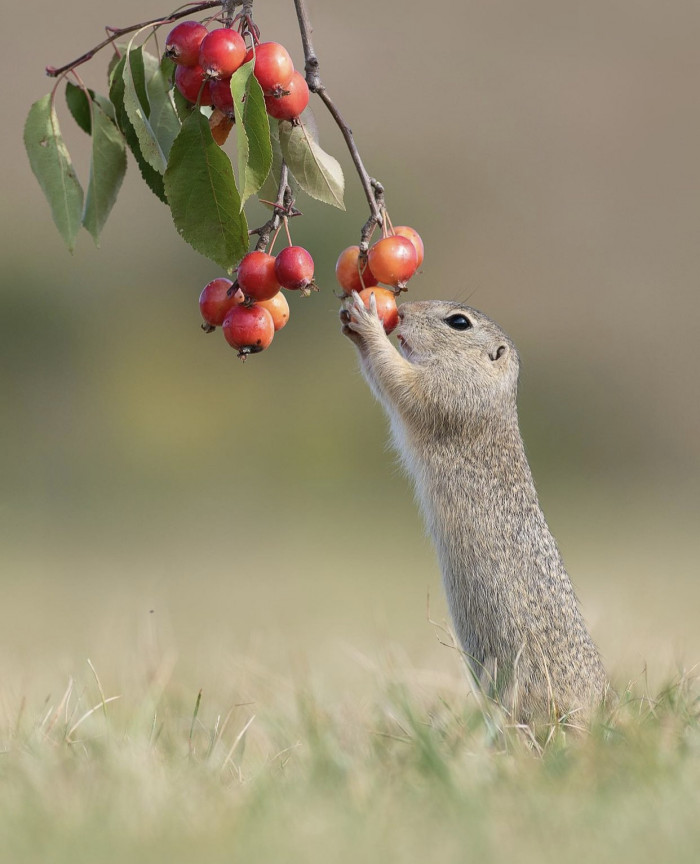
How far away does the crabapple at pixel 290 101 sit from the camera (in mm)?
3201

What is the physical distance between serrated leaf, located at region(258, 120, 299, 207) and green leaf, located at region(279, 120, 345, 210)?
25mm

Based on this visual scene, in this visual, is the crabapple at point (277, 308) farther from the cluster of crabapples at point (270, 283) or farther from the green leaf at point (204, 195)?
the green leaf at point (204, 195)

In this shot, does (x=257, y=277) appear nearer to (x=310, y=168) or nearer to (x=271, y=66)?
(x=310, y=168)

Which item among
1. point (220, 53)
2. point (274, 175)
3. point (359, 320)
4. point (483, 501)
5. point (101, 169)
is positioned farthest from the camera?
point (483, 501)

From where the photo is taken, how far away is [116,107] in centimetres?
350

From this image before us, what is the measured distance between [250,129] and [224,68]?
0.17 m

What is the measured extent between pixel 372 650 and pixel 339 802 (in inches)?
94.3

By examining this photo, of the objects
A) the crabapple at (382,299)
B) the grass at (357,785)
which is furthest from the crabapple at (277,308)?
the grass at (357,785)

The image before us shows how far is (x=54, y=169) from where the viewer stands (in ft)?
11.2

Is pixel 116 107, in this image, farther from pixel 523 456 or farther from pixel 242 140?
pixel 523 456

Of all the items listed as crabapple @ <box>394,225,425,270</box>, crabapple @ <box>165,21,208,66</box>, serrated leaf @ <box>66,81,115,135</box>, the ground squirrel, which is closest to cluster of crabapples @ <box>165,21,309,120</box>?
crabapple @ <box>165,21,208,66</box>

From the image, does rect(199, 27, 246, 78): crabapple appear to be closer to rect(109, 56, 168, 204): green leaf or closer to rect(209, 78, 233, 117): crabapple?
rect(209, 78, 233, 117): crabapple

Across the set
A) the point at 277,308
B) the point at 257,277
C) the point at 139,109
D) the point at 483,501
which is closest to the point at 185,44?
the point at 139,109

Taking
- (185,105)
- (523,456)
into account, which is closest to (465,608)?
(523,456)
